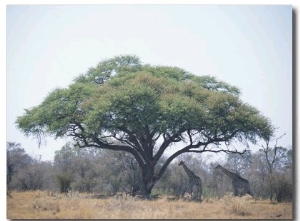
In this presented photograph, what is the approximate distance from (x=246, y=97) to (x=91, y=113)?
10.8ft

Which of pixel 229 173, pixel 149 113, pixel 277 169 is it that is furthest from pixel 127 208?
pixel 277 169

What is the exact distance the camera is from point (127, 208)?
1248 cm

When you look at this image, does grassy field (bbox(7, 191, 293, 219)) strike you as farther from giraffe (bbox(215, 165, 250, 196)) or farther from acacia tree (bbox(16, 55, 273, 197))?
acacia tree (bbox(16, 55, 273, 197))

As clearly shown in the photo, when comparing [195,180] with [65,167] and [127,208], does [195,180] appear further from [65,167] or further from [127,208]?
[65,167]

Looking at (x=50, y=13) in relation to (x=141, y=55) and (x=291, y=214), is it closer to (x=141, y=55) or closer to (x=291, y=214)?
(x=141, y=55)

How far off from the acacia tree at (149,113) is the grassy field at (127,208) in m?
0.76

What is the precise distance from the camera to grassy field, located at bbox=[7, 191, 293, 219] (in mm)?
12305

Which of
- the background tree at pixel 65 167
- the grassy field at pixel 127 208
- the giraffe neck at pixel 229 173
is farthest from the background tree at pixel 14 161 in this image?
the giraffe neck at pixel 229 173

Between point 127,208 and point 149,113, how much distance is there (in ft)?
Answer: 6.75

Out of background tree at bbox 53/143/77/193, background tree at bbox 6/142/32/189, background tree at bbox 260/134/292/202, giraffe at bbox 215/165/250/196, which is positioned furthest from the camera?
giraffe at bbox 215/165/250/196

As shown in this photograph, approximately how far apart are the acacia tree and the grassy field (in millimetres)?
755

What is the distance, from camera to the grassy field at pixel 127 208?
40.4ft

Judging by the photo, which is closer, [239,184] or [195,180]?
[239,184]

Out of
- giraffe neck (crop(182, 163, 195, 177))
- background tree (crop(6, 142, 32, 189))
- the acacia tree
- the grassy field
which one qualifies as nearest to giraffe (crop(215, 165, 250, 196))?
the grassy field
